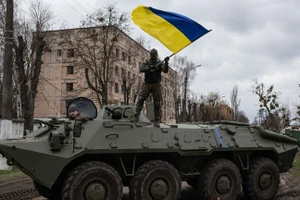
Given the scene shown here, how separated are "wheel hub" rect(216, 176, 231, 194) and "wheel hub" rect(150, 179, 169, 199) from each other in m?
1.38

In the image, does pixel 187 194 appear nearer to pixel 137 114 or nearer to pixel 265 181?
pixel 265 181

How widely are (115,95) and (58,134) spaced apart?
3428 cm

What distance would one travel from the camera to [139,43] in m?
30.1

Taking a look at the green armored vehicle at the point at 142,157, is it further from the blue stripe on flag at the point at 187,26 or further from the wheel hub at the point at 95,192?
the blue stripe on flag at the point at 187,26

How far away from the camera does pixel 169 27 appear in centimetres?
929

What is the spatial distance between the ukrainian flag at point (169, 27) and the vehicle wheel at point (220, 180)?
2854 mm

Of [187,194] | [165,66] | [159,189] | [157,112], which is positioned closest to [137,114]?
[157,112]

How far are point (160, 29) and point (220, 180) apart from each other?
3854mm

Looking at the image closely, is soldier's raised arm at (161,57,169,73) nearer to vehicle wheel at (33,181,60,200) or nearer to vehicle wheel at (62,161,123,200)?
vehicle wheel at (62,161,123,200)

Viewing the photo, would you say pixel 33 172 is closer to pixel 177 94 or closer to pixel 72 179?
pixel 72 179

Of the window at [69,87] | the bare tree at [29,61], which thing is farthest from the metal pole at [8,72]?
the window at [69,87]

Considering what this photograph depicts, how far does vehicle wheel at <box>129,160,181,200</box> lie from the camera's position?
735cm

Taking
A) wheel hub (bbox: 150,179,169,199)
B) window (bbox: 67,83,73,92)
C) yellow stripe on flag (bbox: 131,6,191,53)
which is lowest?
wheel hub (bbox: 150,179,169,199)

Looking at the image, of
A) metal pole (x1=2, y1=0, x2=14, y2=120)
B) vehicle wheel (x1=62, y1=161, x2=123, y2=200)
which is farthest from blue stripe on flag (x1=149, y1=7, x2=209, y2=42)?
metal pole (x1=2, y1=0, x2=14, y2=120)
